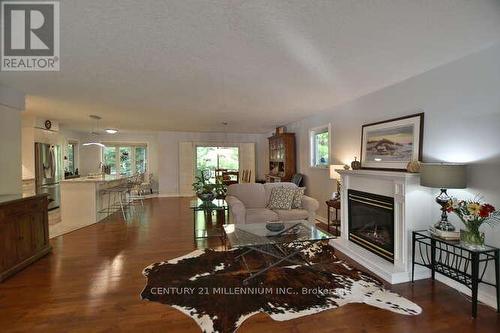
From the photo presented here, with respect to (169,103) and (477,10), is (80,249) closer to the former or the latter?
(169,103)

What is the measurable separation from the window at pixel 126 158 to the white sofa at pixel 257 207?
21.1 feet

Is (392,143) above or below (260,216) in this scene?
above

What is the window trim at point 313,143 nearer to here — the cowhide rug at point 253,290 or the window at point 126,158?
the cowhide rug at point 253,290

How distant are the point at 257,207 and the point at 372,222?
1.98 m

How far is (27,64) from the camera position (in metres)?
2.76

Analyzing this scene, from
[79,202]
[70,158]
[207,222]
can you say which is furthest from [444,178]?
[70,158]

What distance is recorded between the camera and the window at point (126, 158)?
9.76 metres

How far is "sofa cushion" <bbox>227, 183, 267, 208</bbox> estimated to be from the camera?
477cm

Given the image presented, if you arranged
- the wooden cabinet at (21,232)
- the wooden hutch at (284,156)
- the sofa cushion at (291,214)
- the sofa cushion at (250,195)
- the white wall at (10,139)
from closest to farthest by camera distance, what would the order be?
the wooden cabinet at (21,232) < the white wall at (10,139) < the sofa cushion at (291,214) < the sofa cushion at (250,195) < the wooden hutch at (284,156)

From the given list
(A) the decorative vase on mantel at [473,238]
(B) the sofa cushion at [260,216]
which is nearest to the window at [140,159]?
(B) the sofa cushion at [260,216]

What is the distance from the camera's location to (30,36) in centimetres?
219

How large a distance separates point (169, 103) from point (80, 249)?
276cm

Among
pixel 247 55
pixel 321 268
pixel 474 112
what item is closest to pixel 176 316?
pixel 321 268

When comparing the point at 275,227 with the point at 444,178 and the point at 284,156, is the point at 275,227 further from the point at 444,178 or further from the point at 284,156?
the point at 284,156
